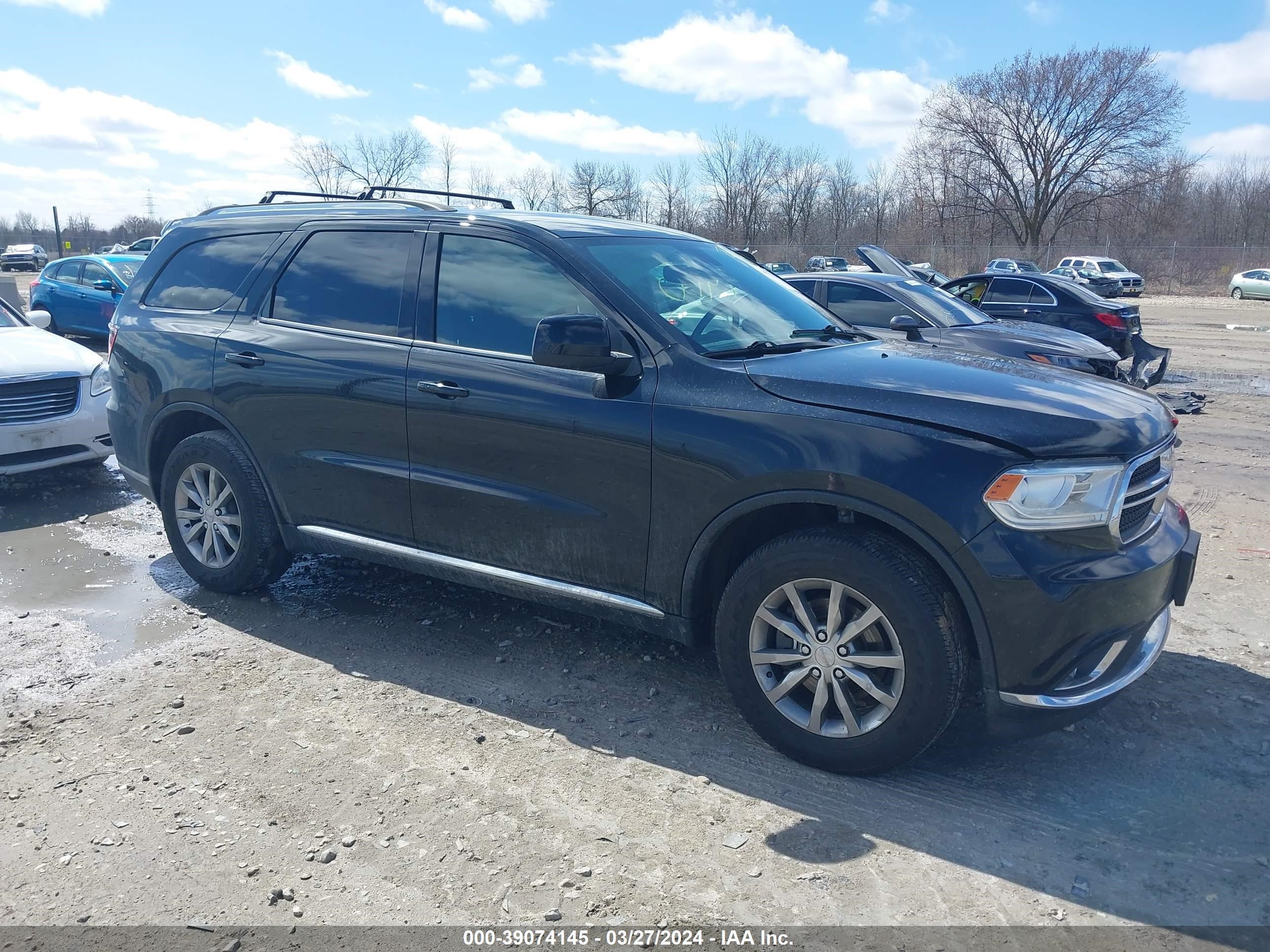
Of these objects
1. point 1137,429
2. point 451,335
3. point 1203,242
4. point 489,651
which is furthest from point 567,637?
point 1203,242

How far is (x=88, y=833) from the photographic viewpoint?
3.03 m

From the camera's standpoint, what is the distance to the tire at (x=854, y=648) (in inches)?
120

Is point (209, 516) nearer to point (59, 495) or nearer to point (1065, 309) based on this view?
point (59, 495)

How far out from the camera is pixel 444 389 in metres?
4.00

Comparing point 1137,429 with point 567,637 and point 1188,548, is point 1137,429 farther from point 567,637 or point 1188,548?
point 567,637

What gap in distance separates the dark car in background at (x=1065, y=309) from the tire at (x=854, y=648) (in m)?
10.2

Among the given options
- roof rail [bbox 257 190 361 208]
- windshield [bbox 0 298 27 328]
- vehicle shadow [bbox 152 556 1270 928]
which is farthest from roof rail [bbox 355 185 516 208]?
windshield [bbox 0 298 27 328]

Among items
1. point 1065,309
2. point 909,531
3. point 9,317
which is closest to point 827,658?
point 909,531

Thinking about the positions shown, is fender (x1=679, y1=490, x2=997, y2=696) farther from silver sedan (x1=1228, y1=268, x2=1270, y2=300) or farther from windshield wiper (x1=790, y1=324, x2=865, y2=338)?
silver sedan (x1=1228, y1=268, x2=1270, y2=300)

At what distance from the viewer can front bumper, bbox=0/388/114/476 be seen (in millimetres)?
6840

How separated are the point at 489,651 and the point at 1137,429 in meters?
2.80

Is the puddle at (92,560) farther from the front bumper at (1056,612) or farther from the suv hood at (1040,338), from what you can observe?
the suv hood at (1040,338)

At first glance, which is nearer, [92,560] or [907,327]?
[92,560]

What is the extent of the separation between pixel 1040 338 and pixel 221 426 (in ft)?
26.2
